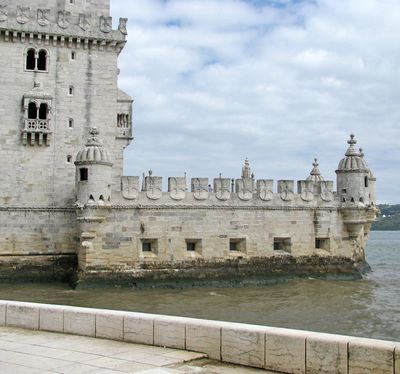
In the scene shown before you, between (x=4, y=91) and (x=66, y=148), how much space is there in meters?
4.00

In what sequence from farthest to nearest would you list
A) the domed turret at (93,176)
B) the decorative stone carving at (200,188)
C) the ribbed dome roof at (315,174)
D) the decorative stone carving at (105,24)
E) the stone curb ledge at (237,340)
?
1. the ribbed dome roof at (315,174)
2. the decorative stone carving at (105,24)
3. the decorative stone carving at (200,188)
4. the domed turret at (93,176)
5. the stone curb ledge at (237,340)

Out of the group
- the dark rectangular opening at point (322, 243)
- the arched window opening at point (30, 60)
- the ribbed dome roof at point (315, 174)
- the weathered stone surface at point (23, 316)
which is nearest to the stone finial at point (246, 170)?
the ribbed dome roof at point (315, 174)

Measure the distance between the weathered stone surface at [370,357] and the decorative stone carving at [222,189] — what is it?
64.3ft

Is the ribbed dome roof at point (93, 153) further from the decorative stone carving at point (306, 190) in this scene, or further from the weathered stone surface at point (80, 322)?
the weathered stone surface at point (80, 322)

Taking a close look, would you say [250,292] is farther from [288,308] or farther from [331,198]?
[331,198]

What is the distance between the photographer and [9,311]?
1143 centimetres

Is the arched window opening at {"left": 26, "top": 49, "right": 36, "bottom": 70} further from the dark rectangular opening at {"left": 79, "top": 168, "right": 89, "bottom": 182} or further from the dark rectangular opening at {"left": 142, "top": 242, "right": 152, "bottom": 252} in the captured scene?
the dark rectangular opening at {"left": 142, "top": 242, "right": 152, "bottom": 252}

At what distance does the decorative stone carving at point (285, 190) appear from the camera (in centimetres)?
2809

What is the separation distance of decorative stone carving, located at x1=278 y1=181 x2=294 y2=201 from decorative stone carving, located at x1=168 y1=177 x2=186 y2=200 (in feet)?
16.8

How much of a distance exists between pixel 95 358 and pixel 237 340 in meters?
2.24

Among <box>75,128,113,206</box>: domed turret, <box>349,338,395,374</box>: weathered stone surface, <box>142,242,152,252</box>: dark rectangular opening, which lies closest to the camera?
<box>349,338,395,374</box>: weathered stone surface

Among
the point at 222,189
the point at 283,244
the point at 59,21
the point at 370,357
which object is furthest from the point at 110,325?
the point at 59,21

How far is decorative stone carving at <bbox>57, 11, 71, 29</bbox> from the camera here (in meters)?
27.8

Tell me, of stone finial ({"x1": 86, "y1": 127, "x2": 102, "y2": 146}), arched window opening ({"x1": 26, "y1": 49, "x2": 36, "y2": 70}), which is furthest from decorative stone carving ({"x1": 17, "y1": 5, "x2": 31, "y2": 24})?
stone finial ({"x1": 86, "y1": 127, "x2": 102, "y2": 146})
